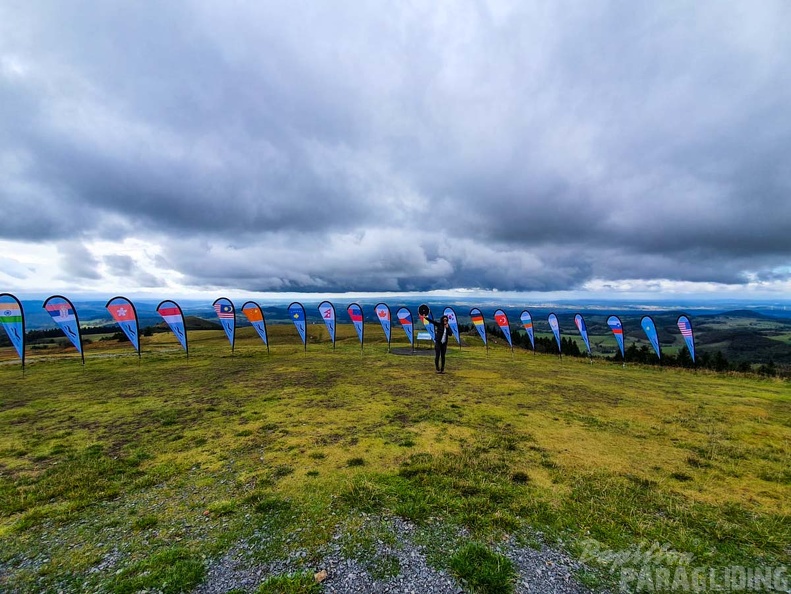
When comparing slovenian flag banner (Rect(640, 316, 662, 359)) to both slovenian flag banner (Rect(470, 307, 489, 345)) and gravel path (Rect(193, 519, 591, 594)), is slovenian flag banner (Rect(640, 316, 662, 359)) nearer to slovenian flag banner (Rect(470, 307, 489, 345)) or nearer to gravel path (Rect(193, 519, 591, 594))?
slovenian flag banner (Rect(470, 307, 489, 345))

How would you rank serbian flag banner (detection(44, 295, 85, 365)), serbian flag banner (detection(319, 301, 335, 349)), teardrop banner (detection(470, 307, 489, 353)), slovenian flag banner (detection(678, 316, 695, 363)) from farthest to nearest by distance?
teardrop banner (detection(470, 307, 489, 353)) < serbian flag banner (detection(319, 301, 335, 349)) < slovenian flag banner (detection(678, 316, 695, 363)) < serbian flag banner (detection(44, 295, 85, 365))

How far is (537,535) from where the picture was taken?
502 centimetres

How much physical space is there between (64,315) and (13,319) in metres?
1.88

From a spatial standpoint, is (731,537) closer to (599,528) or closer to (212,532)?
(599,528)

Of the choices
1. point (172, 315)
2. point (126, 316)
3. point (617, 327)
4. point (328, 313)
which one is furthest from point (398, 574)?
point (617, 327)

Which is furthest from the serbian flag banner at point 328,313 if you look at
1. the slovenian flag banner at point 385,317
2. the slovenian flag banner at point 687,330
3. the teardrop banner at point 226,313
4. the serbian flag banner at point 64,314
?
the slovenian flag banner at point 687,330

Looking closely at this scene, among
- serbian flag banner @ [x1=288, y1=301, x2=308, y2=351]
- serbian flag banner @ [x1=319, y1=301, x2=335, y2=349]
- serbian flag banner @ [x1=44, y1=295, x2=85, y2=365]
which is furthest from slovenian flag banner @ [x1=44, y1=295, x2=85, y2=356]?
serbian flag banner @ [x1=319, y1=301, x2=335, y2=349]

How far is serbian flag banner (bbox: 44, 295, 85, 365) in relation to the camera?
18250 millimetres

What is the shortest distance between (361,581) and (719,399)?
18.0 meters

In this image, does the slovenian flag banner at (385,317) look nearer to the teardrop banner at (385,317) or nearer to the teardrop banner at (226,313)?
the teardrop banner at (385,317)

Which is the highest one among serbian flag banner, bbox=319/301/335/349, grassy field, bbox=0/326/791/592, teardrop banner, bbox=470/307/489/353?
serbian flag banner, bbox=319/301/335/349

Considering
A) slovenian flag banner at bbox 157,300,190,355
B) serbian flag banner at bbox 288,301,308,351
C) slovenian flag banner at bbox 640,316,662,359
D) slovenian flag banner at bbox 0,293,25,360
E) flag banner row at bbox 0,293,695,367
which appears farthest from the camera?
serbian flag banner at bbox 288,301,308,351

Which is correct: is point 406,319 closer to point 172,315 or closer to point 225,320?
point 225,320

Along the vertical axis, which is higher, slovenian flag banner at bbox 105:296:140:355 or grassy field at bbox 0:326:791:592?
slovenian flag banner at bbox 105:296:140:355
